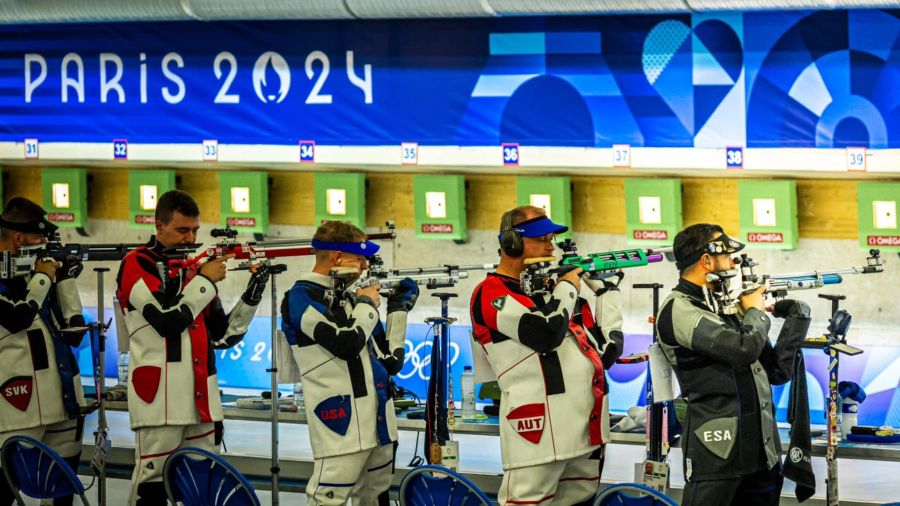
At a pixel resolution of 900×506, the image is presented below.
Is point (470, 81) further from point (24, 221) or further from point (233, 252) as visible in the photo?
point (24, 221)

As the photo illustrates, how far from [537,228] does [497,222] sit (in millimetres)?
2924

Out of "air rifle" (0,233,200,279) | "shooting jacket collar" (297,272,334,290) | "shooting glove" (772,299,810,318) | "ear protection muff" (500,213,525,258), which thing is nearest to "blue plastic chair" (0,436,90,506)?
"air rifle" (0,233,200,279)

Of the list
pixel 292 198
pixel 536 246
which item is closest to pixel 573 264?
pixel 536 246

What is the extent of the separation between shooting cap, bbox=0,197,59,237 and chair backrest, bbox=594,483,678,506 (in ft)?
11.2

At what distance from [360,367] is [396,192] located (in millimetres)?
2924

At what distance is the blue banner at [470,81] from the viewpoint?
644 centimetres

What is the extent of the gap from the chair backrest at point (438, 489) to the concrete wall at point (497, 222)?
3253 millimetres

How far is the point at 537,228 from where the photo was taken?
16.0 feet

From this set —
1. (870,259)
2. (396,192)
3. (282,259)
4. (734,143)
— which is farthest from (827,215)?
(282,259)

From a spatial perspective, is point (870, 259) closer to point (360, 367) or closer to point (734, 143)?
point (734, 143)

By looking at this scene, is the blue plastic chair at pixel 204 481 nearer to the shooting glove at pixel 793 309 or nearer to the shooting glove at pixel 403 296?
the shooting glove at pixel 403 296

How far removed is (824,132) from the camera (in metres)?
6.43

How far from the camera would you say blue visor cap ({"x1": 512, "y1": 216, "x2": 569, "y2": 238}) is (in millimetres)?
4867

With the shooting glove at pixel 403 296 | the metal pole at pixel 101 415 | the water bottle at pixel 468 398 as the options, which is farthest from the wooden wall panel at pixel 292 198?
the shooting glove at pixel 403 296
